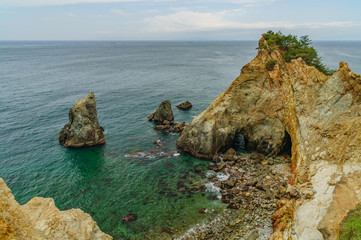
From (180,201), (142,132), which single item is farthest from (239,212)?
(142,132)

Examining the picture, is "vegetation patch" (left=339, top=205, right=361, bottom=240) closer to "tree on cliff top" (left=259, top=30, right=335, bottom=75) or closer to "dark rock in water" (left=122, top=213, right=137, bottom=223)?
"dark rock in water" (left=122, top=213, right=137, bottom=223)

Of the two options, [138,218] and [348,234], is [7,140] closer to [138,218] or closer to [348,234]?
[138,218]

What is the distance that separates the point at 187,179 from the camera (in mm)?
37531

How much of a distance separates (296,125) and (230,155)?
12.8 metres

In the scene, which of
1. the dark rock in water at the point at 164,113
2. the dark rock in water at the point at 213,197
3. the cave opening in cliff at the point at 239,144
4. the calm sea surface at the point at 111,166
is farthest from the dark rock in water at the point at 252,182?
the dark rock in water at the point at 164,113

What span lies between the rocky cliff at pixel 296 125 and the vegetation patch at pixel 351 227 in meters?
Answer: 2.60

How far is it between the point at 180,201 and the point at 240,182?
10.5 m

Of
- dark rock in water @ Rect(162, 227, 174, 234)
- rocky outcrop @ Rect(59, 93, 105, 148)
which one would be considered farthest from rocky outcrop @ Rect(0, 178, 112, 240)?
rocky outcrop @ Rect(59, 93, 105, 148)

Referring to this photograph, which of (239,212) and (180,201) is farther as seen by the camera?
(180,201)

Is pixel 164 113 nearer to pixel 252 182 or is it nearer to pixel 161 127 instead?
pixel 161 127

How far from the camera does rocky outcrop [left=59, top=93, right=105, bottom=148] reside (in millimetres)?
48875

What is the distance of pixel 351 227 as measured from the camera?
1798cm

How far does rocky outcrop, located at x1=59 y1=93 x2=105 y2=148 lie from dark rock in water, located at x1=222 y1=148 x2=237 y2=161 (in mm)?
27736

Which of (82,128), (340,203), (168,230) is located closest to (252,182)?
(340,203)
